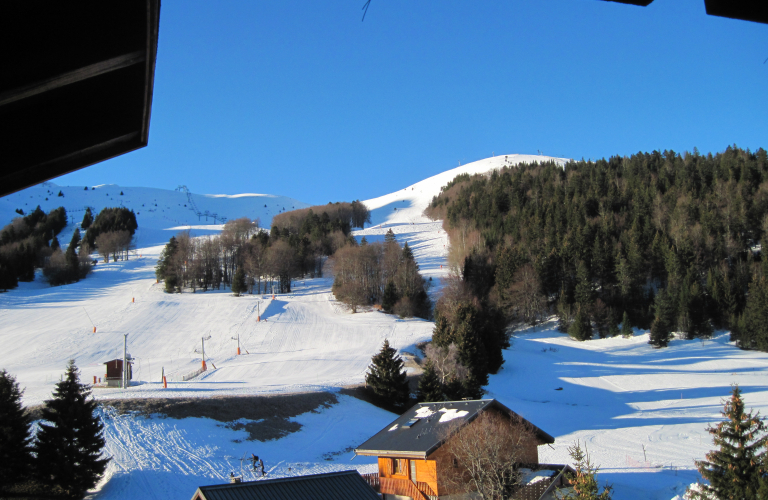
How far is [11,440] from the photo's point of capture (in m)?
19.1

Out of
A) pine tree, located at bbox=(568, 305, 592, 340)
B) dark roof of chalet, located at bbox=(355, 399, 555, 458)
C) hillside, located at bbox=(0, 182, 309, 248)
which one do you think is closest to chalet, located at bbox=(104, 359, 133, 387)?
dark roof of chalet, located at bbox=(355, 399, 555, 458)

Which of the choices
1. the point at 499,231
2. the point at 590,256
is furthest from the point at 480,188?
the point at 590,256

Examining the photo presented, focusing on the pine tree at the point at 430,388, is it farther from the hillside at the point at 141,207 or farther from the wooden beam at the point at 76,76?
the hillside at the point at 141,207

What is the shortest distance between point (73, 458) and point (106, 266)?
78279 mm

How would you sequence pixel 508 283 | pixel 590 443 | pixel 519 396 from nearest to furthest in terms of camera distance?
1. pixel 590 443
2. pixel 519 396
3. pixel 508 283

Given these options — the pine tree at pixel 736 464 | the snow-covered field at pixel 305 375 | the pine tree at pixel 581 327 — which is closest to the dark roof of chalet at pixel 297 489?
the snow-covered field at pixel 305 375

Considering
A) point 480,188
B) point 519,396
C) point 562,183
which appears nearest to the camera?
point 519,396

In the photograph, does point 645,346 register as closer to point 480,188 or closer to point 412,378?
point 412,378

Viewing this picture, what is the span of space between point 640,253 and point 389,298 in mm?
33451

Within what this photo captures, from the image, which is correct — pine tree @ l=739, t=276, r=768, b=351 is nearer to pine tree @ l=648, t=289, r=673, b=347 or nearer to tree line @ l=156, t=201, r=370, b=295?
pine tree @ l=648, t=289, r=673, b=347

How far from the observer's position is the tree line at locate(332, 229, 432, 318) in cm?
6194

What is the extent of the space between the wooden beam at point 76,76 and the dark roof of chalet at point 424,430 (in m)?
19.1

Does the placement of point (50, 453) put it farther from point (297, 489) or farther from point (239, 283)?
point (239, 283)

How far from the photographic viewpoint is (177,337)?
5122 cm
